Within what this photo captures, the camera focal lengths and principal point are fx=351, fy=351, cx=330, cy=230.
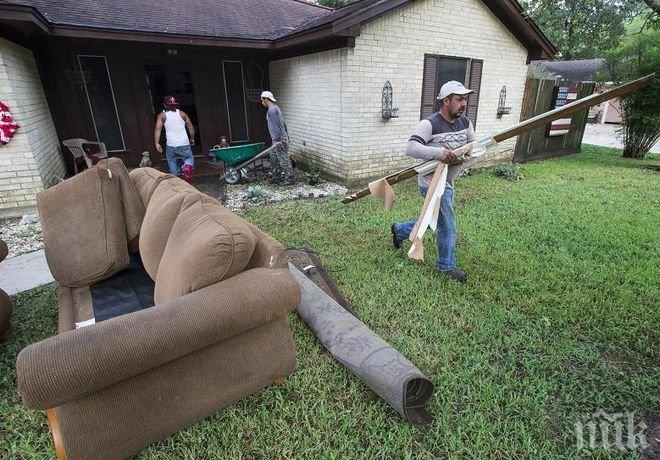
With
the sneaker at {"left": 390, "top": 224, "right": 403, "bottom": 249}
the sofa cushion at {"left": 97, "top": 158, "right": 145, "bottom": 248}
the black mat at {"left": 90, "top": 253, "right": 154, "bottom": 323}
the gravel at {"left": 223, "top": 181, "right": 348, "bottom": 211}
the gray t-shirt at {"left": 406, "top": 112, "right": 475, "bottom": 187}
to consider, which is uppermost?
the gray t-shirt at {"left": 406, "top": 112, "right": 475, "bottom": 187}

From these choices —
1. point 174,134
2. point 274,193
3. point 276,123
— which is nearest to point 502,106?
point 276,123

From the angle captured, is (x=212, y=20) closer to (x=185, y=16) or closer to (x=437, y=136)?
(x=185, y=16)

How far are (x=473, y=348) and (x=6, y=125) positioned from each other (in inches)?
241

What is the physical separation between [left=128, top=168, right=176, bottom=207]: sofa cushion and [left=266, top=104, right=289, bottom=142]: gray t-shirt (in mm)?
3177

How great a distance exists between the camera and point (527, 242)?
4133 mm

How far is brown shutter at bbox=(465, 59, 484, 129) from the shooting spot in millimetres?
7459

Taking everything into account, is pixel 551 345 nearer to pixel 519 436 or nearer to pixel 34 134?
pixel 519 436

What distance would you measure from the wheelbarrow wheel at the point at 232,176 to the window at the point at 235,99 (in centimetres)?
240

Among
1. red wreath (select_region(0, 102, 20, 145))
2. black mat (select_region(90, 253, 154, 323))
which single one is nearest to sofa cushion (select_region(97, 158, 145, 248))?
black mat (select_region(90, 253, 154, 323))

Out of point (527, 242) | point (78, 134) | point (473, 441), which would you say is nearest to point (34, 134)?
point (78, 134)

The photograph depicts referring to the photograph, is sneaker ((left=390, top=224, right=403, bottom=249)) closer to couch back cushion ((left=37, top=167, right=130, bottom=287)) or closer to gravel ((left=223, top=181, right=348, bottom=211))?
gravel ((left=223, top=181, right=348, bottom=211))

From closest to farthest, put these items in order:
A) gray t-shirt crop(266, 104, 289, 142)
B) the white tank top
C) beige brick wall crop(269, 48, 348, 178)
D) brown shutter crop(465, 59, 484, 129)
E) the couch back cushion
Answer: the couch back cushion → the white tank top → gray t-shirt crop(266, 104, 289, 142) → beige brick wall crop(269, 48, 348, 178) → brown shutter crop(465, 59, 484, 129)

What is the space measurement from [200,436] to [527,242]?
3890 mm

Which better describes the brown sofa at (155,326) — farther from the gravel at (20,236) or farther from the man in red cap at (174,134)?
the man in red cap at (174,134)
